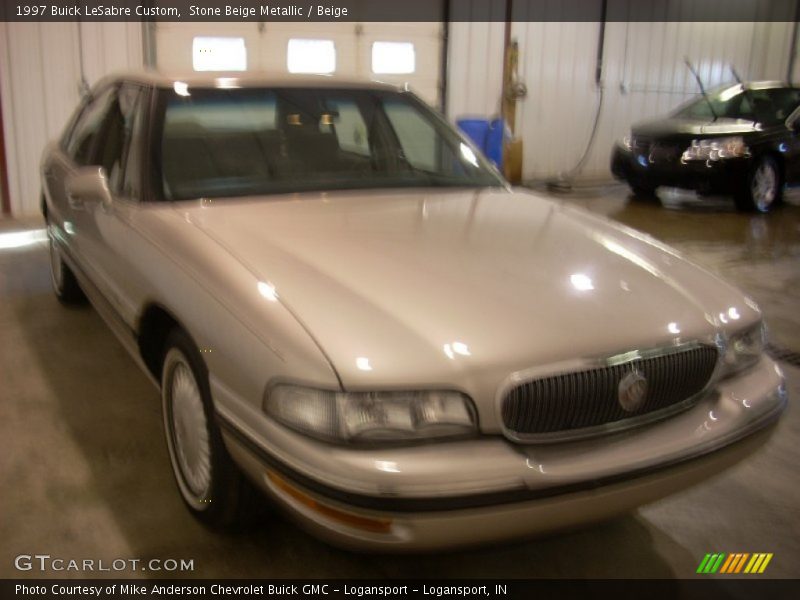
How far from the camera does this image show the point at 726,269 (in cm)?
596

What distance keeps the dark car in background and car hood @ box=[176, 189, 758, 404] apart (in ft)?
19.4

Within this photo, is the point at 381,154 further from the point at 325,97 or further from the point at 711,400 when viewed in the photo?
the point at 711,400

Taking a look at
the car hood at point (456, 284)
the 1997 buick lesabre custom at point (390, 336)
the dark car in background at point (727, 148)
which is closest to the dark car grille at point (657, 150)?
the dark car in background at point (727, 148)

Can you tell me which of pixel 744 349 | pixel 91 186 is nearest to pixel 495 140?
pixel 91 186

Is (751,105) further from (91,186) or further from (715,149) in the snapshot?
(91,186)

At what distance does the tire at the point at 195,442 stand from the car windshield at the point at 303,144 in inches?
24.8

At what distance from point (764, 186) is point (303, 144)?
22.7 feet

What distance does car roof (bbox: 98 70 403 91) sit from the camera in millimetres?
2996

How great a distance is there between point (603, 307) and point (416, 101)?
1.75 metres

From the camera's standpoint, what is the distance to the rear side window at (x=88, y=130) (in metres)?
3.52

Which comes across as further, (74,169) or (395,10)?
(395,10)

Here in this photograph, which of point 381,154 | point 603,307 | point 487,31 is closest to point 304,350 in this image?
point 603,307

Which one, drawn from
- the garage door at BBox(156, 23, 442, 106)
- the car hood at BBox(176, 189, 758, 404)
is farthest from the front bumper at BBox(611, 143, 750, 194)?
the car hood at BBox(176, 189, 758, 404)

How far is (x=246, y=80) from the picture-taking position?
10.1ft
